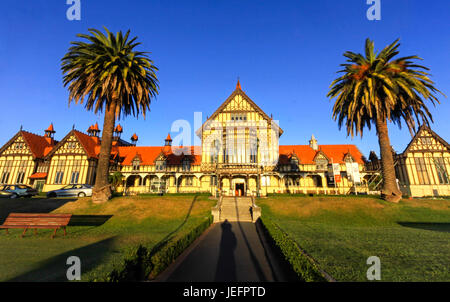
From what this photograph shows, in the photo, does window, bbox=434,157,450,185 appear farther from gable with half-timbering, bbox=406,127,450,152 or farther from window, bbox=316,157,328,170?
window, bbox=316,157,328,170

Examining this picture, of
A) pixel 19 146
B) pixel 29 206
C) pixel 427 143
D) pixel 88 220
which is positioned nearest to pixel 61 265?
pixel 88 220

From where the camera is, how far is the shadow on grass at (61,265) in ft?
19.8

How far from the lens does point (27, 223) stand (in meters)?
12.3

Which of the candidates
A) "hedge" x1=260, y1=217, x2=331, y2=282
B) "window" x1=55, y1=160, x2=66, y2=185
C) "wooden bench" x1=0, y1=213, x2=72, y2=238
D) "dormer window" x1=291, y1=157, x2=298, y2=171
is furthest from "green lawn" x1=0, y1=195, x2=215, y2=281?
"dormer window" x1=291, y1=157, x2=298, y2=171

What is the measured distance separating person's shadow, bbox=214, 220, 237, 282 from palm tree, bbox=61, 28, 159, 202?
1833cm

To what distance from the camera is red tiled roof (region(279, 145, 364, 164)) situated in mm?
38906

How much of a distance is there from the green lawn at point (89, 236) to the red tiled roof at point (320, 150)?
2112cm

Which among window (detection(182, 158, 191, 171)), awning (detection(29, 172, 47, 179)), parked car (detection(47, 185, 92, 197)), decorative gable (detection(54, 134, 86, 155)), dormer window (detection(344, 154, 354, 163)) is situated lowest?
parked car (detection(47, 185, 92, 197))

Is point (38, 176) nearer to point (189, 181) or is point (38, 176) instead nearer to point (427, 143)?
point (189, 181)

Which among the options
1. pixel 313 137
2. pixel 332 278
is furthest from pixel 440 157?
pixel 332 278

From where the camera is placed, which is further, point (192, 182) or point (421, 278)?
point (192, 182)
